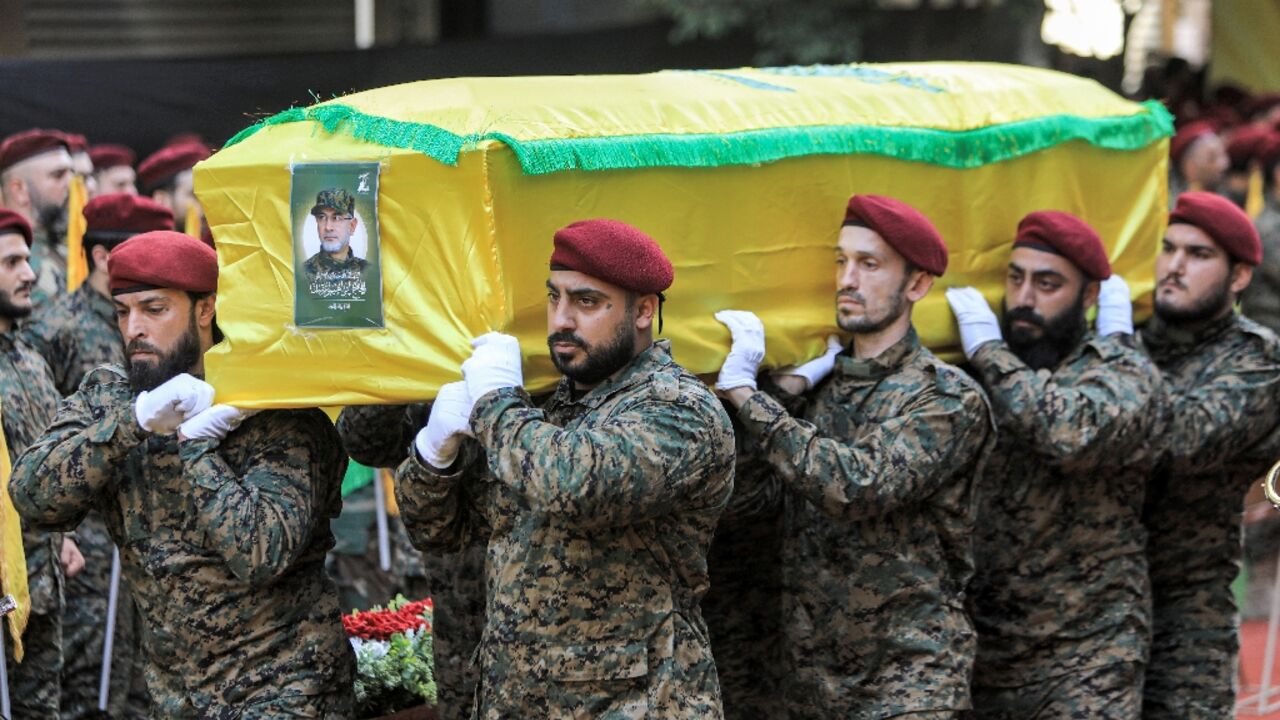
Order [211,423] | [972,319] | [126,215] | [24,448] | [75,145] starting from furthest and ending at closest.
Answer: [75,145]
[126,215]
[24,448]
[972,319]
[211,423]

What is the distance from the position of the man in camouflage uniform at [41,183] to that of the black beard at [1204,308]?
4.92 meters

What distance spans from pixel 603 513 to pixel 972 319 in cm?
201

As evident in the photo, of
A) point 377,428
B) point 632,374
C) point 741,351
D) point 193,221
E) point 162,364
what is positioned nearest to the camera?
point 632,374

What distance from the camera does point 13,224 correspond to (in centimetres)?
652

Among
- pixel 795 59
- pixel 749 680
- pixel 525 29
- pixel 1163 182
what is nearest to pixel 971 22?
pixel 795 59

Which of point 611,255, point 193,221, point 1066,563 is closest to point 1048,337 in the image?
point 1066,563

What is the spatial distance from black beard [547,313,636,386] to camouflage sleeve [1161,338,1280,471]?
230 centimetres

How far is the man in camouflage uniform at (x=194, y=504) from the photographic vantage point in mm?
4992

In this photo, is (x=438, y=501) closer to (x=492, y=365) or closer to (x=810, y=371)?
(x=492, y=365)

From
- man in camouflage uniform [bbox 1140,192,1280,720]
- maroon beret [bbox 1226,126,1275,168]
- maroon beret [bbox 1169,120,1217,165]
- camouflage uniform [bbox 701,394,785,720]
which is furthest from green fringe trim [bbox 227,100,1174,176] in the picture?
maroon beret [bbox 1226,126,1275,168]

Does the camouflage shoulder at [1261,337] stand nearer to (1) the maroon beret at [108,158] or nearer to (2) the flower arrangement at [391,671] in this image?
(2) the flower arrangement at [391,671]

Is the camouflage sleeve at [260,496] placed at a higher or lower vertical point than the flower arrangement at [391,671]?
higher

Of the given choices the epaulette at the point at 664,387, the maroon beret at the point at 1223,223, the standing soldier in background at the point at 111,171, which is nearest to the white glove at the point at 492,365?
the epaulette at the point at 664,387

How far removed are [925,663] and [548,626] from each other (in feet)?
4.61
